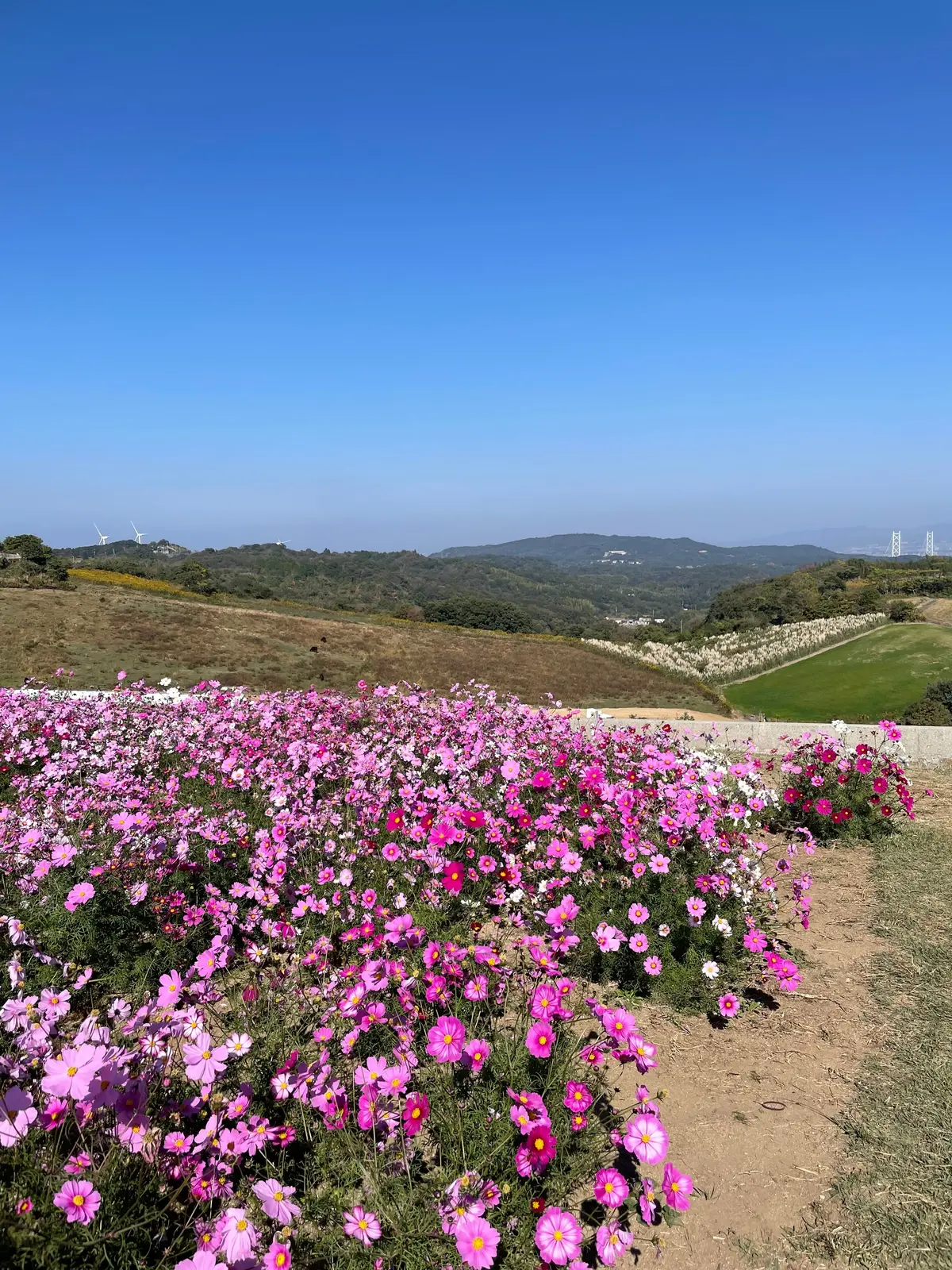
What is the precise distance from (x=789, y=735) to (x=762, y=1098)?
7.20 metres

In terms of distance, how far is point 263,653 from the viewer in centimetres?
2528

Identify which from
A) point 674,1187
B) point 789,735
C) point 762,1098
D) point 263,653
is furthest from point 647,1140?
point 263,653

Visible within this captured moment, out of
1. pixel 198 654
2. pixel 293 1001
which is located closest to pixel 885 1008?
pixel 293 1001

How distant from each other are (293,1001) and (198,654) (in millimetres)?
22256

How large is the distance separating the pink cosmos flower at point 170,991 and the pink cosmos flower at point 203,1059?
308mm

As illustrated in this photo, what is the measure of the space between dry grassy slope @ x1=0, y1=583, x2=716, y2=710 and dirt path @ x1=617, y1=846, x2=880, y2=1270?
18.1m

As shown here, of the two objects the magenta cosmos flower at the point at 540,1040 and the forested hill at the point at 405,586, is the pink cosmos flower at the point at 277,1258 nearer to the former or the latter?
the magenta cosmos flower at the point at 540,1040

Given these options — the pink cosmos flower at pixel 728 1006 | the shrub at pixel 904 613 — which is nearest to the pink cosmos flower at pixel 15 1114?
the pink cosmos flower at pixel 728 1006

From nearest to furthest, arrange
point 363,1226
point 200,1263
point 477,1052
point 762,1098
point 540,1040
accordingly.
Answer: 1. point 200,1263
2. point 363,1226
3. point 477,1052
4. point 540,1040
5. point 762,1098

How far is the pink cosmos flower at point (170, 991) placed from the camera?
8.32ft

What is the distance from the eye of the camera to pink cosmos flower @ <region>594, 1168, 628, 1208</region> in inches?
77.5

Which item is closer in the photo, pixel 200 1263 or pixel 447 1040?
→ pixel 200 1263

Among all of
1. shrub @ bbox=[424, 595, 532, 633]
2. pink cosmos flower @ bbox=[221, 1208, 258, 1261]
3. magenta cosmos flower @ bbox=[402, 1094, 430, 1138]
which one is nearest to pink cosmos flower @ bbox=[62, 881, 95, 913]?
pink cosmos flower @ bbox=[221, 1208, 258, 1261]

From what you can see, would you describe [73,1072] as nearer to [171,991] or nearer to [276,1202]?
[276,1202]
